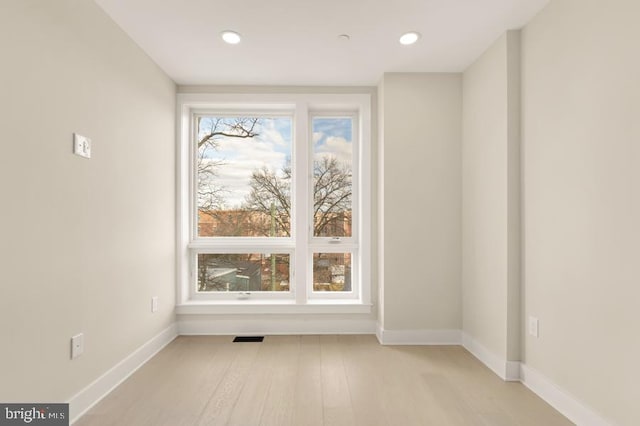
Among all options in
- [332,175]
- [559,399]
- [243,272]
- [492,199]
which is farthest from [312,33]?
[559,399]

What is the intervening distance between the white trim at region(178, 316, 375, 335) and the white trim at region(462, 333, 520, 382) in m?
0.88

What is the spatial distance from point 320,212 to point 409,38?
1.79m

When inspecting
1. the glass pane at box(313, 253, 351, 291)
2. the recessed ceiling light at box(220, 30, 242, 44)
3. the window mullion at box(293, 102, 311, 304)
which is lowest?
the glass pane at box(313, 253, 351, 291)

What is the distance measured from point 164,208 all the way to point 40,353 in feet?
5.48

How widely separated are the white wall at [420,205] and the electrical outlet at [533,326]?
0.87 meters

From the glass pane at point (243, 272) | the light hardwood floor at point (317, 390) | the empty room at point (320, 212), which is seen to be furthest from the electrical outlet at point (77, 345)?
the glass pane at point (243, 272)

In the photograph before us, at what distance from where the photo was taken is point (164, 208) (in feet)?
10.7

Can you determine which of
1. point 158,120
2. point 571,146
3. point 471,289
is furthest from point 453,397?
point 158,120

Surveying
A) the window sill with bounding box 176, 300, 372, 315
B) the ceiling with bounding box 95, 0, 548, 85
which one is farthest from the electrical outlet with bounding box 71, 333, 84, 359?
the ceiling with bounding box 95, 0, 548, 85

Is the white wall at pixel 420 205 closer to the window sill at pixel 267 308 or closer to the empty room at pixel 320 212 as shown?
the empty room at pixel 320 212

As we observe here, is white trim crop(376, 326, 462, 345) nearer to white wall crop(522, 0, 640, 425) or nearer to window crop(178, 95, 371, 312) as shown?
window crop(178, 95, 371, 312)

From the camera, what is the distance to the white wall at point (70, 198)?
5.25 ft

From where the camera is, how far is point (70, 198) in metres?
1.97

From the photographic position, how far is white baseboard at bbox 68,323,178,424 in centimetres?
202
